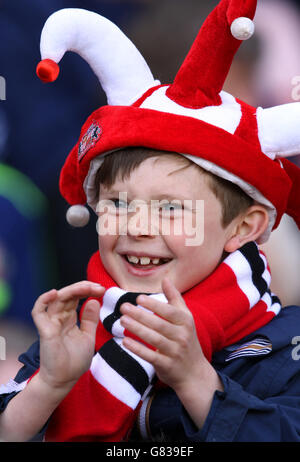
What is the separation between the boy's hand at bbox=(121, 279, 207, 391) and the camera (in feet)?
2.73

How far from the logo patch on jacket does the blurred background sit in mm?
388

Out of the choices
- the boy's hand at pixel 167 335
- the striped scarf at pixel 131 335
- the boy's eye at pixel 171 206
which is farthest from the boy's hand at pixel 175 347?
the boy's eye at pixel 171 206

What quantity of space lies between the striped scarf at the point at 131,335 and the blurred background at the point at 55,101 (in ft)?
1.32

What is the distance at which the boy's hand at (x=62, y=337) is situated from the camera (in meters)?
0.88

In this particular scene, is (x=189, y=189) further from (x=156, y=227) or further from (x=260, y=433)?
(x=260, y=433)

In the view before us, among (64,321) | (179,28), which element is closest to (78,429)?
(64,321)

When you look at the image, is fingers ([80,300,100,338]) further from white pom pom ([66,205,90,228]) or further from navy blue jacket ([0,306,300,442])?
white pom pom ([66,205,90,228])

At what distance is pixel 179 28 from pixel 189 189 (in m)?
0.59

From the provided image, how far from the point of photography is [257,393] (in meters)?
1.03

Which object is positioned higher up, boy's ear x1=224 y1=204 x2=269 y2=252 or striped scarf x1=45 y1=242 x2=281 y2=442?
boy's ear x1=224 y1=204 x2=269 y2=252

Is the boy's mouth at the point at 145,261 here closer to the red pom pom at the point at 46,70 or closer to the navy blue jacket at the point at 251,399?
the navy blue jacket at the point at 251,399

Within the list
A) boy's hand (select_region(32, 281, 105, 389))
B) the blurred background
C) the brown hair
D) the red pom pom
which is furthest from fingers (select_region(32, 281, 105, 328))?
the blurred background
